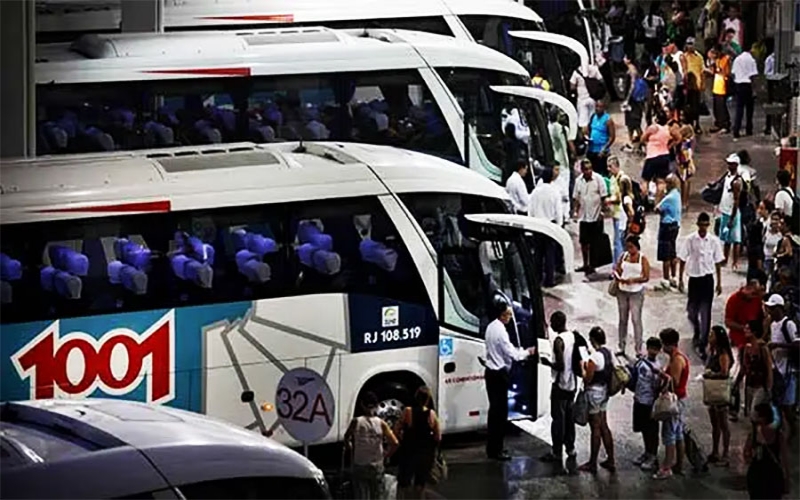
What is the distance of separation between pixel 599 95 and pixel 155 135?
654 centimetres

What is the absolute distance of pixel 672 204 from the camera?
14203mm

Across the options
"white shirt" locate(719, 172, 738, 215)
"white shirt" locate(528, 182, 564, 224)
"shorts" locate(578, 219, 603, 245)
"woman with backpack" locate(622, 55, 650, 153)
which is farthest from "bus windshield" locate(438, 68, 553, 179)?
"woman with backpack" locate(622, 55, 650, 153)

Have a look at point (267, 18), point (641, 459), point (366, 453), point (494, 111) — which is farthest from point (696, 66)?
point (366, 453)

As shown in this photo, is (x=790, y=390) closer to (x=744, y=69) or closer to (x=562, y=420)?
(x=562, y=420)

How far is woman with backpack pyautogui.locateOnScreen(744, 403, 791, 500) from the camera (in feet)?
33.1

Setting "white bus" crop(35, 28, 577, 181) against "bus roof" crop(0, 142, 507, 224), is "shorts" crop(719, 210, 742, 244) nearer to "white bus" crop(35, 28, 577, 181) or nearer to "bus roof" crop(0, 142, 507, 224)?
"white bus" crop(35, 28, 577, 181)

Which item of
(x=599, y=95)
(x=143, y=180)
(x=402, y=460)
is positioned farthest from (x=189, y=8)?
(x=402, y=460)

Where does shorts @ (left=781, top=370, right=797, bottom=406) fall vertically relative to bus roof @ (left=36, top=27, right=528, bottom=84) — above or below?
below

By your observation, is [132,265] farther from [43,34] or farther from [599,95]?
[599,95]

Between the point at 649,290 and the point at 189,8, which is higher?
the point at 189,8

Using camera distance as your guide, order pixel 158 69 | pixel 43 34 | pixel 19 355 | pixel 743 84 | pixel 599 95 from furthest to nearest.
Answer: pixel 743 84, pixel 599 95, pixel 43 34, pixel 158 69, pixel 19 355

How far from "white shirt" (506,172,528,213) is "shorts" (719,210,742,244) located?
171cm

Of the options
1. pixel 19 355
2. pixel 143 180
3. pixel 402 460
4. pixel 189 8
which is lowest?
pixel 402 460

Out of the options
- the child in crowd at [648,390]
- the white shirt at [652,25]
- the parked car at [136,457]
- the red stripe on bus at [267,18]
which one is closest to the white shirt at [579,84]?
the red stripe on bus at [267,18]
